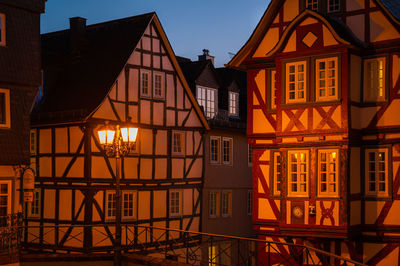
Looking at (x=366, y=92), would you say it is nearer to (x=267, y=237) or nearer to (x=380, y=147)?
(x=380, y=147)

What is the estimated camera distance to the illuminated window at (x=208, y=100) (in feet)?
102

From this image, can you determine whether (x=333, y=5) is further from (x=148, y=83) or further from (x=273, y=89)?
(x=148, y=83)

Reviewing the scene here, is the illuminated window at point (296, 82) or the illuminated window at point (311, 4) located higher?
the illuminated window at point (311, 4)

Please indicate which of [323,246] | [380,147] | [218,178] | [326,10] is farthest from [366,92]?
[218,178]

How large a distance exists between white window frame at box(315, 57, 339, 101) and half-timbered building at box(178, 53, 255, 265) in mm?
11217

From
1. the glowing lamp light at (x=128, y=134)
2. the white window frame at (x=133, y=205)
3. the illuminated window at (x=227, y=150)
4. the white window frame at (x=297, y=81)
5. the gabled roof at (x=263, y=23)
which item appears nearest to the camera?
the glowing lamp light at (x=128, y=134)

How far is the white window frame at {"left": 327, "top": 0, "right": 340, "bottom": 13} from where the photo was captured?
20234mm

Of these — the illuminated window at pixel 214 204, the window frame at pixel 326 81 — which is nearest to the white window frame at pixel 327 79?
the window frame at pixel 326 81

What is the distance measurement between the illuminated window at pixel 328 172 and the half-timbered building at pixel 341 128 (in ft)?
0.10

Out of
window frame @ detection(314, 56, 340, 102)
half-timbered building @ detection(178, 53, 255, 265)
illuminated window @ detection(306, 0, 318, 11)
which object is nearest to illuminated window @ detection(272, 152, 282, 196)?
window frame @ detection(314, 56, 340, 102)

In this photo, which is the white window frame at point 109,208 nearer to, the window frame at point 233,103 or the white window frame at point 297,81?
the white window frame at point 297,81

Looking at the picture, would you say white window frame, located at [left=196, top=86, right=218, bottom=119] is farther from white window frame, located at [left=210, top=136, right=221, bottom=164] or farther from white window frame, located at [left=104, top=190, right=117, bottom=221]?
white window frame, located at [left=104, top=190, right=117, bottom=221]

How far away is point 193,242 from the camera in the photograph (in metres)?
28.6

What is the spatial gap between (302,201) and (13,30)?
35.3ft
